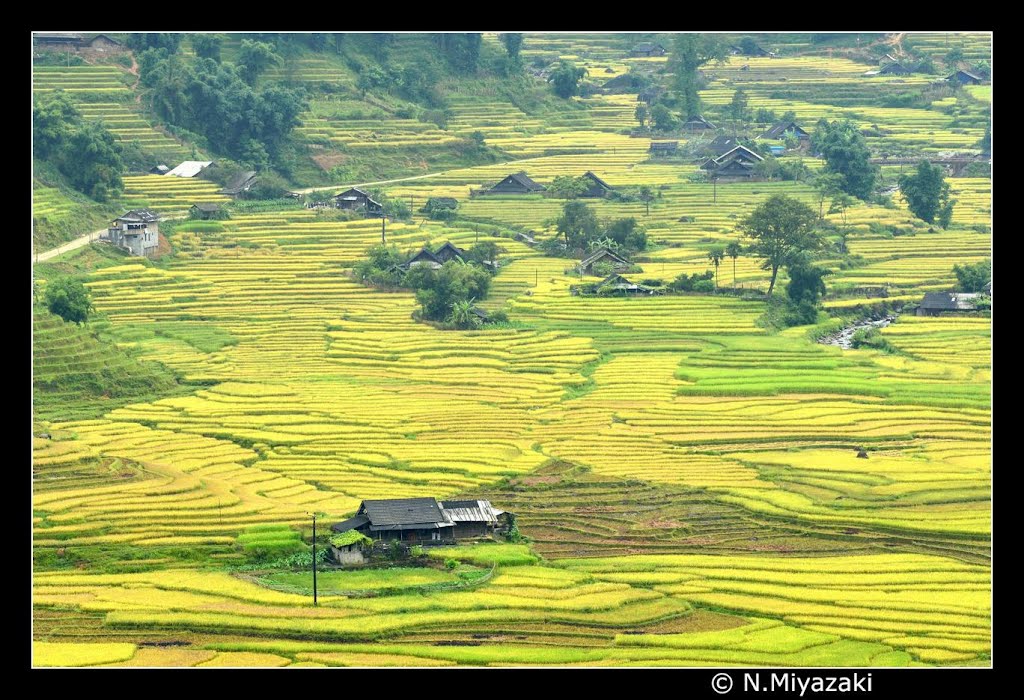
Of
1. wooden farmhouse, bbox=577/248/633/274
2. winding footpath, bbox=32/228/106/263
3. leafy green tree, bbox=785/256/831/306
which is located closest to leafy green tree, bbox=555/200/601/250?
wooden farmhouse, bbox=577/248/633/274

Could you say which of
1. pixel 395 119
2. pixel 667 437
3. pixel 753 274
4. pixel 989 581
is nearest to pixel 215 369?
pixel 667 437

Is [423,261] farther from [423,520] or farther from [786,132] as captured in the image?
[786,132]

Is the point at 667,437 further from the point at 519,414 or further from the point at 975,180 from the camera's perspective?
the point at 975,180

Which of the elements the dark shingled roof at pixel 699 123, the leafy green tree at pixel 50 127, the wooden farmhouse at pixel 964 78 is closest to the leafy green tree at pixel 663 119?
the dark shingled roof at pixel 699 123

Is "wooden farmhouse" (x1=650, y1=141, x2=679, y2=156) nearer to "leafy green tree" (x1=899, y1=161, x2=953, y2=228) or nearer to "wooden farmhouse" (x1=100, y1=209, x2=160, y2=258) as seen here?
"leafy green tree" (x1=899, y1=161, x2=953, y2=228)

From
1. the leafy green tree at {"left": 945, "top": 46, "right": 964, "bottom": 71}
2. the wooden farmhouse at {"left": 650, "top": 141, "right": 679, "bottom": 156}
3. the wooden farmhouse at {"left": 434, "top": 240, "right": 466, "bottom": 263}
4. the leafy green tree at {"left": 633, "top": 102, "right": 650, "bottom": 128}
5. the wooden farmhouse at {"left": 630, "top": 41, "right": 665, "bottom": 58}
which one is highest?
the wooden farmhouse at {"left": 630, "top": 41, "right": 665, "bottom": 58}

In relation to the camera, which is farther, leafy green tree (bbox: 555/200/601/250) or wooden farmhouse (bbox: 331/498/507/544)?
leafy green tree (bbox: 555/200/601/250)

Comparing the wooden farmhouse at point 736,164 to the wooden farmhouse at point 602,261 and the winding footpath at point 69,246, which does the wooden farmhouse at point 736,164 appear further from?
the winding footpath at point 69,246

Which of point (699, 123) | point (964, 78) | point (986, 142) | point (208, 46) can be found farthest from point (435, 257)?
point (964, 78)
